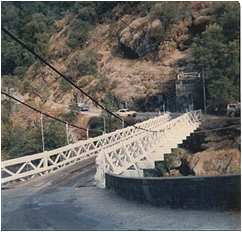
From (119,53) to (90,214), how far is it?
252 ft

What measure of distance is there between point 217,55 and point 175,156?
754 inches

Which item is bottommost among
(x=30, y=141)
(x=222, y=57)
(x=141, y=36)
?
(x=30, y=141)

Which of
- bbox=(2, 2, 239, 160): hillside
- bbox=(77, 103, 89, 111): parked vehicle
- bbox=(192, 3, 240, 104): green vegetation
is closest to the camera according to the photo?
bbox=(192, 3, 240, 104): green vegetation

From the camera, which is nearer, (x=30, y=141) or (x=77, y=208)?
(x=77, y=208)

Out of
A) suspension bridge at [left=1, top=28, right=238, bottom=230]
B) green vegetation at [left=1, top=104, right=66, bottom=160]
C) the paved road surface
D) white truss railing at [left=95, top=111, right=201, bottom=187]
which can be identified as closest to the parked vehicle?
green vegetation at [left=1, top=104, right=66, bottom=160]

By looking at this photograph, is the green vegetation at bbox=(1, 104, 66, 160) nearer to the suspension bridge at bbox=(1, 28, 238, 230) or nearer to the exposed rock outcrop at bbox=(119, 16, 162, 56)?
the exposed rock outcrop at bbox=(119, 16, 162, 56)

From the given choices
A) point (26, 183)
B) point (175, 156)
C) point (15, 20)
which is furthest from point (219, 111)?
point (15, 20)

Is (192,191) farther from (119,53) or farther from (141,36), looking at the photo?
(119,53)

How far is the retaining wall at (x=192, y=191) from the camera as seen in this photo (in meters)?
10.7

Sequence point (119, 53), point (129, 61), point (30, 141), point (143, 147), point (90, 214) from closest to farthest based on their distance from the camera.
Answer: point (90, 214)
point (143, 147)
point (30, 141)
point (129, 61)
point (119, 53)

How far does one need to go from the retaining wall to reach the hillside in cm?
4286

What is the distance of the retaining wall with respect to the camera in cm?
1070

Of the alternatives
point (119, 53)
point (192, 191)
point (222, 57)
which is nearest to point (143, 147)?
point (192, 191)

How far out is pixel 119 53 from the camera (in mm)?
87312
